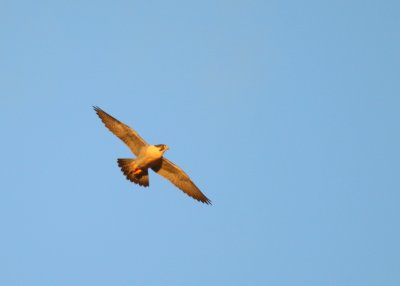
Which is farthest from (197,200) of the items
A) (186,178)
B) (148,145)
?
(148,145)

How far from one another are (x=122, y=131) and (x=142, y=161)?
1220mm

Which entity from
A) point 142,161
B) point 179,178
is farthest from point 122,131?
point 179,178

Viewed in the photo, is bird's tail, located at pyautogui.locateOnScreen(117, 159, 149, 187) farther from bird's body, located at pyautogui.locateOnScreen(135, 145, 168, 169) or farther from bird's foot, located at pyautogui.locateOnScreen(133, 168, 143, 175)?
bird's body, located at pyautogui.locateOnScreen(135, 145, 168, 169)

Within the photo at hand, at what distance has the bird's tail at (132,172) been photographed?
29812 mm

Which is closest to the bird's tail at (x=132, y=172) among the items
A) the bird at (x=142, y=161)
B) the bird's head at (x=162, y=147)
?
the bird at (x=142, y=161)

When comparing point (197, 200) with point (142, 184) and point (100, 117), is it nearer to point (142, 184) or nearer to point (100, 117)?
point (142, 184)

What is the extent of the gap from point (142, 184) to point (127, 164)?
86 cm

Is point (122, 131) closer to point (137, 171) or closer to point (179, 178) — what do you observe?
point (137, 171)

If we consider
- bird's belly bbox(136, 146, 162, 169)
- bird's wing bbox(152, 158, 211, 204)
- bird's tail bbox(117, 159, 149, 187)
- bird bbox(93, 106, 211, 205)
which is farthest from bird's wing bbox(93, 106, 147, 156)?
bird's wing bbox(152, 158, 211, 204)

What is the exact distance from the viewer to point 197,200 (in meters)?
30.7

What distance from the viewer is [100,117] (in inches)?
1164

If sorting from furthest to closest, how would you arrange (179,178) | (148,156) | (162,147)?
1. (179,178)
2. (148,156)
3. (162,147)

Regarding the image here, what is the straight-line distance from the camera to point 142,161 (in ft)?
96.7

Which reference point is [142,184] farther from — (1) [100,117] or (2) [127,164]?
(1) [100,117]
